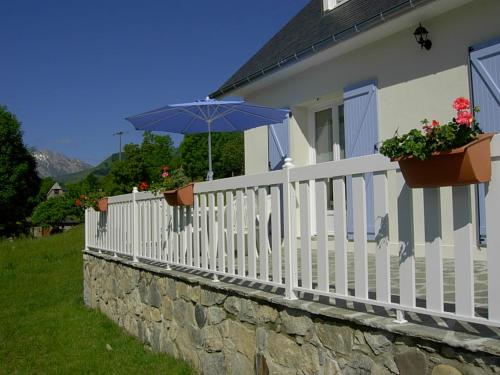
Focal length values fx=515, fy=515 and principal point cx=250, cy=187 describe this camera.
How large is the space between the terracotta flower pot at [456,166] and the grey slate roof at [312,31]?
341 cm

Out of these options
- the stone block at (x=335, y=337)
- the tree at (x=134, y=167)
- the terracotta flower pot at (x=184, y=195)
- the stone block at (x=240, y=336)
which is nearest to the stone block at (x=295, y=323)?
the stone block at (x=335, y=337)

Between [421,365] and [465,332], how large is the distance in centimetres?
26

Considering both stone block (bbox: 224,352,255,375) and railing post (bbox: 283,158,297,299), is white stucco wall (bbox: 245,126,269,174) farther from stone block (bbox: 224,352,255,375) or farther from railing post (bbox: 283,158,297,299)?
railing post (bbox: 283,158,297,299)

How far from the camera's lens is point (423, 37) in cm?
571

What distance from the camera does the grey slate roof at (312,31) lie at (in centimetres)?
591

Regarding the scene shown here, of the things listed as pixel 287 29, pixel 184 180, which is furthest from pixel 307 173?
pixel 287 29

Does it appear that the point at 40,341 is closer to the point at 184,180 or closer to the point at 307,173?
the point at 184,180

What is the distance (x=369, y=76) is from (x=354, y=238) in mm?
4049

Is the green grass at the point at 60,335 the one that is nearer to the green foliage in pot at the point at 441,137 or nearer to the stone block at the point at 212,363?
the stone block at the point at 212,363

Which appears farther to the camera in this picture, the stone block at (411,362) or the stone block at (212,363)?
A: the stone block at (212,363)

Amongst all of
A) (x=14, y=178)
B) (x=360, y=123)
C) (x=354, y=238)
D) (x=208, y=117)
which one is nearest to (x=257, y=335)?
(x=354, y=238)

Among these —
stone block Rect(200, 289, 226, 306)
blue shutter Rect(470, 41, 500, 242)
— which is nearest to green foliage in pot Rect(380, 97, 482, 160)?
stone block Rect(200, 289, 226, 306)

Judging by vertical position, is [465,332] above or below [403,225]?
below

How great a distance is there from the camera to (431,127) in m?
2.34
